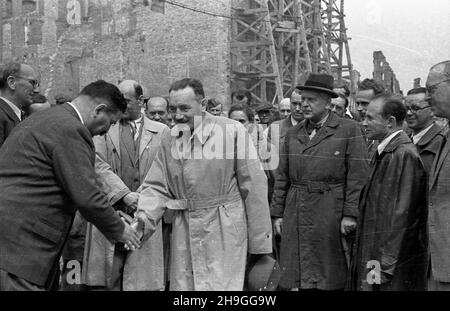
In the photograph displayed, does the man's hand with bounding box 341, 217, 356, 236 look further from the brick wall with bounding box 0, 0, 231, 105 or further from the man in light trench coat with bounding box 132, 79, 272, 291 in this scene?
the brick wall with bounding box 0, 0, 231, 105

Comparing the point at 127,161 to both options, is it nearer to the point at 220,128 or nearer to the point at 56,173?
the point at 220,128

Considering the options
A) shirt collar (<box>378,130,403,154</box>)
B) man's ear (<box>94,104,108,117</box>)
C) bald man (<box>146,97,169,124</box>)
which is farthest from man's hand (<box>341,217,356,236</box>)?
bald man (<box>146,97,169,124</box>)

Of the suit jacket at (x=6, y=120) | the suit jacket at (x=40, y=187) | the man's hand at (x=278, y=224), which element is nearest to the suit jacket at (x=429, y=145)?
the man's hand at (x=278, y=224)

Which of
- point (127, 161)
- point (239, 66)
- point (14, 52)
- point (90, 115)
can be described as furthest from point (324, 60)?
point (90, 115)

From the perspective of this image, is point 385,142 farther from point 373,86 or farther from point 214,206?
point 373,86

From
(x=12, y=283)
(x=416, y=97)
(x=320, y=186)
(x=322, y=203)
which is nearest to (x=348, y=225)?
(x=322, y=203)

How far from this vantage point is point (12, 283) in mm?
4055

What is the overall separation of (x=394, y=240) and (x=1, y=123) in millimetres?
3301

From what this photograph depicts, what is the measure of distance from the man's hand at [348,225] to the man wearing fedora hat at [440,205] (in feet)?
4.59

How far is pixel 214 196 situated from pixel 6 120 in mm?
1968

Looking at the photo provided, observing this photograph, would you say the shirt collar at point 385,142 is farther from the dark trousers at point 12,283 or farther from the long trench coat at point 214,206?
the dark trousers at point 12,283

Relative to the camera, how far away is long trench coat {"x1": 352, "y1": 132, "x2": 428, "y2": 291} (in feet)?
16.2

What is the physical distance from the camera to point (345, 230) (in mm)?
5758

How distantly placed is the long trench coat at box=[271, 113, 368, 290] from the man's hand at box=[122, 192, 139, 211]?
136 centimetres
